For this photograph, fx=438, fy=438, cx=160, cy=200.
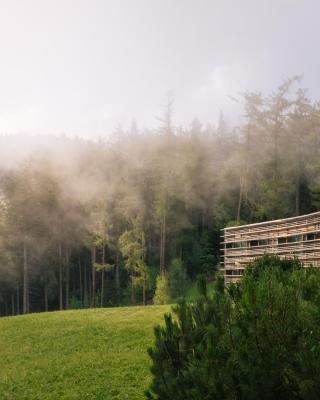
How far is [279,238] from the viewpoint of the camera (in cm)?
2025

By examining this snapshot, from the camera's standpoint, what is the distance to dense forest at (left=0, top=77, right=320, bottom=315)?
37.7m

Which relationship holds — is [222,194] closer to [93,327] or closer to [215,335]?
[93,327]

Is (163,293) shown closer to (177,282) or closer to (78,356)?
(177,282)

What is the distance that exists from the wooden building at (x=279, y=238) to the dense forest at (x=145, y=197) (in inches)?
517

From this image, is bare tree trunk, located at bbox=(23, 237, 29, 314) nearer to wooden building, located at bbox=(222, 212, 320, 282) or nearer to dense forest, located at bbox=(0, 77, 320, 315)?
dense forest, located at bbox=(0, 77, 320, 315)

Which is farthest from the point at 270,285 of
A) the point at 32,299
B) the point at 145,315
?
the point at 32,299

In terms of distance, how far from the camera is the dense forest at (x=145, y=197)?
37.7 m

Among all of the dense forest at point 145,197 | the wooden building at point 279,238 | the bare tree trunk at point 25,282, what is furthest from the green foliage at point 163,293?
the bare tree trunk at point 25,282

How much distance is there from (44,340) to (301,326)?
1550 cm

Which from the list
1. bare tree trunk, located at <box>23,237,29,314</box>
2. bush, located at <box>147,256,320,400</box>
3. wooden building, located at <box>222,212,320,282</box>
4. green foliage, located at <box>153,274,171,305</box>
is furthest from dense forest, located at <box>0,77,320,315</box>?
bush, located at <box>147,256,320,400</box>

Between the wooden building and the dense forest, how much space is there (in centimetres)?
1313

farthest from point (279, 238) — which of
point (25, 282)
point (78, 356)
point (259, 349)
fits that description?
point (25, 282)

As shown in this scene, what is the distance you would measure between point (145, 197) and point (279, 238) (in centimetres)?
2714

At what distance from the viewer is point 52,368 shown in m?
13.9
